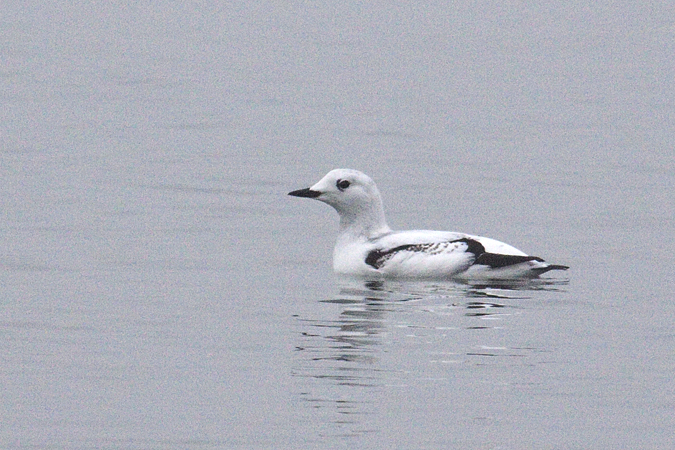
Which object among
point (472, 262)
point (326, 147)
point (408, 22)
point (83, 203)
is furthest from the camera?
point (408, 22)

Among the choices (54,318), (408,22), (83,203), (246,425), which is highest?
(408,22)

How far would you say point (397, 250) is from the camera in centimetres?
1695

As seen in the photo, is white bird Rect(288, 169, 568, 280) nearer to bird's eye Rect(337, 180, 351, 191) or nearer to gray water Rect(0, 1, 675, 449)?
bird's eye Rect(337, 180, 351, 191)

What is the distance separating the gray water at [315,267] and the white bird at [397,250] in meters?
0.30

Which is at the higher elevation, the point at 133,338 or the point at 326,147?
the point at 326,147

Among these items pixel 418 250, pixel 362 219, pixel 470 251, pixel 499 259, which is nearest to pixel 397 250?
pixel 418 250

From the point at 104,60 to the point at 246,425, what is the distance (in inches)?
1643

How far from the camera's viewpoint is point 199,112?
3659cm

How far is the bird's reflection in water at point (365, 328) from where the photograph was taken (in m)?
11.5

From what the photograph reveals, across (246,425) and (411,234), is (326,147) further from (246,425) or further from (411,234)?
(246,425)

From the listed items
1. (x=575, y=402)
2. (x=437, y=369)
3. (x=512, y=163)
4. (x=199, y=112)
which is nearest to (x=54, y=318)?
(x=437, y=369)

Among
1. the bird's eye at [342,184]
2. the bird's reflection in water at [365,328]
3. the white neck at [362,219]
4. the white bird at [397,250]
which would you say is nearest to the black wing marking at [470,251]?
the white bird at [397,250]

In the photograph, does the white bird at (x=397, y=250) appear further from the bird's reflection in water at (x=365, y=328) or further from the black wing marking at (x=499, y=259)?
the bird's reflection in water at (x=365, y=328)

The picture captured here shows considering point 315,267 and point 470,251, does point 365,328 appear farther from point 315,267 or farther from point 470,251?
point 315,267
